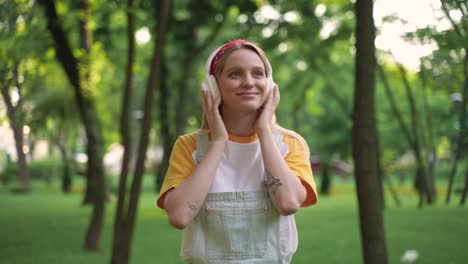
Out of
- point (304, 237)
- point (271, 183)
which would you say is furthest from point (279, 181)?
point (304, 237)

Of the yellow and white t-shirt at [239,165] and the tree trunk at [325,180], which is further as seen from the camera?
the tree trunk at [325,180]

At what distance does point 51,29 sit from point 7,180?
87.0 feet

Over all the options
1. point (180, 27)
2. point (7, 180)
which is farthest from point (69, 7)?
point (7, 180)

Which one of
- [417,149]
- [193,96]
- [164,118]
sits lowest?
[417,149]

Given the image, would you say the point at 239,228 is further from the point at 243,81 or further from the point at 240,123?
the point at 243,81

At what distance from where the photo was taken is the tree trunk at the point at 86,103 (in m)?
10.1

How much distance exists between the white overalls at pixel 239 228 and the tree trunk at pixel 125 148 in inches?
224

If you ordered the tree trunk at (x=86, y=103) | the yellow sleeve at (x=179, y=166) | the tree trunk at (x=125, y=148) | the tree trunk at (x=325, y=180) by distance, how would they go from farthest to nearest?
the tree trunk at (x=325, y=180), the tree trunk at (x=86, y=103), the tree trunk at (x=125, y=148), the yellow sleeve at (x=179, y=166)

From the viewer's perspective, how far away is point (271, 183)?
2055 millimetres

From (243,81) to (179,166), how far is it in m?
0.34

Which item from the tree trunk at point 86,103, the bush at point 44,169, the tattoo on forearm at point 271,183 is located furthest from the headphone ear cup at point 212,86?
the bush at point 44,169

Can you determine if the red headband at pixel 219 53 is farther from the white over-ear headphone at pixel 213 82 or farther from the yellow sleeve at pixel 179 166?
the yellow sleeve at pixel 179 166

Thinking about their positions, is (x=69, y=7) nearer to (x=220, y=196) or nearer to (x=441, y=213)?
(x=441, y=213)

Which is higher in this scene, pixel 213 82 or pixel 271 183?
pixel 213 82
